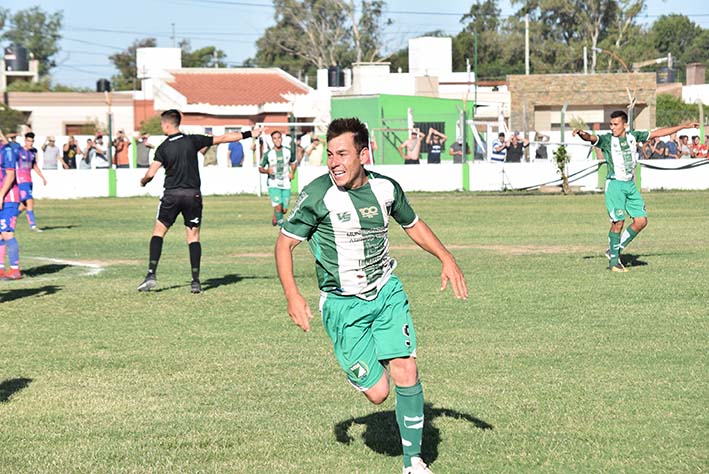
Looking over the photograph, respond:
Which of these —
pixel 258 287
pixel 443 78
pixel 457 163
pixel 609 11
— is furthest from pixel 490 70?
pixel 258 287

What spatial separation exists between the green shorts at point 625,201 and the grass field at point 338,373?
31.4 inches

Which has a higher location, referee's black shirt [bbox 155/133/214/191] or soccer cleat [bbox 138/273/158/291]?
referee's black shirt [bbox 155/133/214/191]

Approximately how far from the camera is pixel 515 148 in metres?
35.3

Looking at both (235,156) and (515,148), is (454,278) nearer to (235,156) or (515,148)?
(515,148)

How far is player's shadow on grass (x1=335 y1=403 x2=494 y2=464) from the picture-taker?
21.5 feet

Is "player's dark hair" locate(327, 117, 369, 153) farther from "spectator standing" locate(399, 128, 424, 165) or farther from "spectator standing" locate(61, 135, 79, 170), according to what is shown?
"spectator standing" locate(61, 135, 79, 170)

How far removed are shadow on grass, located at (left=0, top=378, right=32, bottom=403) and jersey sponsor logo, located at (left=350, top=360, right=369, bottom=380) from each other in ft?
10.1

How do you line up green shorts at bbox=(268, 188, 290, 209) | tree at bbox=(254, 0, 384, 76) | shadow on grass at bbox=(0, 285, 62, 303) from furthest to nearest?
tree at bbox=(254, 0, 384, 76) < green shorts at bbox=(268, 188, 290, 209) < shadow on grass at bbox=(0, 285, 62, 303)

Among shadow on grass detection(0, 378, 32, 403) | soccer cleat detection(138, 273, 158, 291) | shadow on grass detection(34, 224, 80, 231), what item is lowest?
shadow on grass detection(34, 224, 80, 231)

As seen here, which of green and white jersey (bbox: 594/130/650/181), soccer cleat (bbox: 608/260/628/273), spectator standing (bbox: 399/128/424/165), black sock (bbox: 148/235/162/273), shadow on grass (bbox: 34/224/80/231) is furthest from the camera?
spectator standing (bbox: 399/128/424/165)

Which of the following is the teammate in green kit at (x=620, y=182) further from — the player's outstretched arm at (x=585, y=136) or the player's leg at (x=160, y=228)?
the player's leg at (x=160, y=228)

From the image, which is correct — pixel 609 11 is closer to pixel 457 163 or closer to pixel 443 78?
pixel 443 78

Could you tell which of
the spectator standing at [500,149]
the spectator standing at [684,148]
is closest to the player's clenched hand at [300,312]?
the spectator standing at [500,149]

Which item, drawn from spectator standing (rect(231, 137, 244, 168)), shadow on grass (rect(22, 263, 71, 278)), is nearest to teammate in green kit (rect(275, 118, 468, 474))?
shadow on grass (rect(22, 263, 71, 278))
